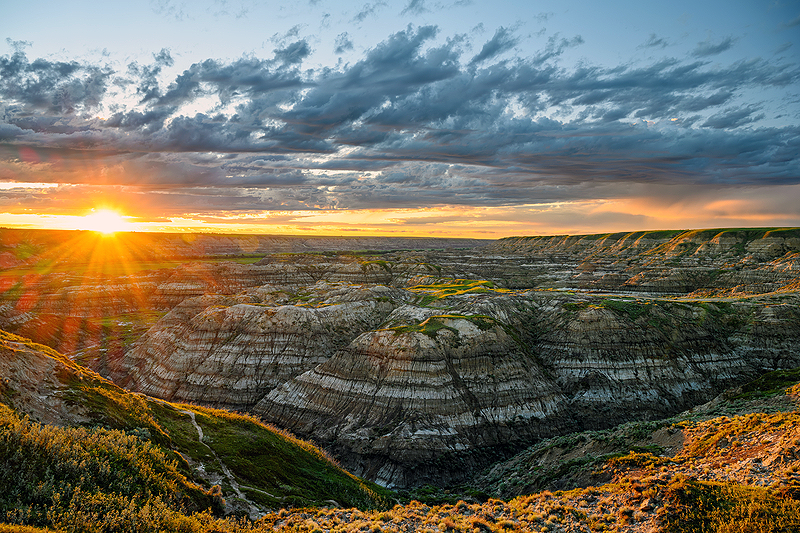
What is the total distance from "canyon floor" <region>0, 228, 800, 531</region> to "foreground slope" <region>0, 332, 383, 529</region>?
0.74 feet

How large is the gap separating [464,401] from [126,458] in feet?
146

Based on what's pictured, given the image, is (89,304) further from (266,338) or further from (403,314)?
(403,314)

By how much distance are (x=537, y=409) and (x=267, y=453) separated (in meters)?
39.7

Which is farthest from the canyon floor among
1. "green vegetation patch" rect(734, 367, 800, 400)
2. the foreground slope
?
"green vegetation patch" rect(734, 367, 800, 400)

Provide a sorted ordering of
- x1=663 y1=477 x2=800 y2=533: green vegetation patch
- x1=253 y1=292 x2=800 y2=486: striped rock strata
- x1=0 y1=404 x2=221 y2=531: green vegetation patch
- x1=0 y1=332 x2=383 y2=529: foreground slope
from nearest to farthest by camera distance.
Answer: x1=0 y1=404 x2=221 y2=531: green vegetation patch
x1=0 y1=332 x2=383 y2=529: foreground slope
x1=663 y1=477 x2=800 y2=533: green vegetation patch
x1=253 y1=292 x2=800 y2=486: striped rock strata

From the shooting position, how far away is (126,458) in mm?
20719

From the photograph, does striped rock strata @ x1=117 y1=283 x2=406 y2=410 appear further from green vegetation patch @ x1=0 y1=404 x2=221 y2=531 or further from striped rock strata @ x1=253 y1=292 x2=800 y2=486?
green vegetation patch @ x1=0 y1=404 x2=221 y2=531

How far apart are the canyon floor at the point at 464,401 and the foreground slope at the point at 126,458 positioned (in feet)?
0.74

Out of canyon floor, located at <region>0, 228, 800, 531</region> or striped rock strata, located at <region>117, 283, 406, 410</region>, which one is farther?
striped rock strata, located at <region>117, 283, 406, 410</region>

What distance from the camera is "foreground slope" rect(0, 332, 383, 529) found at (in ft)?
55.5

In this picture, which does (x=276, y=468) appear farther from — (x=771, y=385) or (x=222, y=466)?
(x=771, y=385)

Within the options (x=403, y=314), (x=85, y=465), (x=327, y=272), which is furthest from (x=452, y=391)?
(x=327, y=272)

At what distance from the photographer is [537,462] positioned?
44.2 meters

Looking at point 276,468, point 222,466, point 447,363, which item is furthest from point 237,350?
point 222,466
